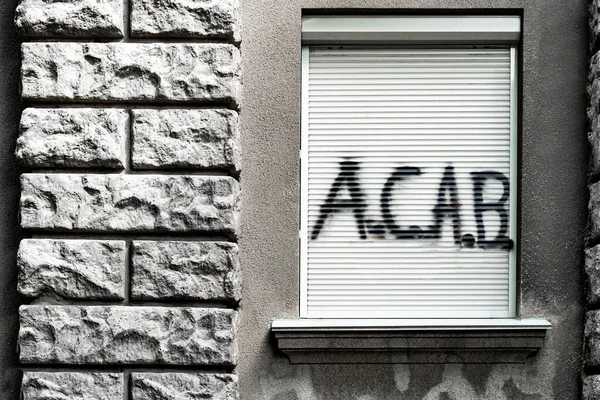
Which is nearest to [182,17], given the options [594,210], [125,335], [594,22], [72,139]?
[72,139]

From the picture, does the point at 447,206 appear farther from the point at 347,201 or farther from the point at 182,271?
the point at 182,271

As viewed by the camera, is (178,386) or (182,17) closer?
(178,386)

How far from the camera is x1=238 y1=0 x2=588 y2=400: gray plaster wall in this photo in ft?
17.6

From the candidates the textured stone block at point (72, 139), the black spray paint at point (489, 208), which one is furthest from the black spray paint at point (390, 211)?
the textured stone block at point (72, 139)

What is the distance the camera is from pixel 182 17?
205 inches

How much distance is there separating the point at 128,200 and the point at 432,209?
77.9 inches

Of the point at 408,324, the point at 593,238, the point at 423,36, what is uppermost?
the point at 423,36

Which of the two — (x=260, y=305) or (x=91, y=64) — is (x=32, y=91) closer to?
(x=91, y=64)

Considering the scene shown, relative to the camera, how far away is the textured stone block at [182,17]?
5211 millimetres

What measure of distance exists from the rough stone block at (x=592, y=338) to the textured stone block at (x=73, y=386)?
9.49 feet

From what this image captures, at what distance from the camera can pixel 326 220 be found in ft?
18.4

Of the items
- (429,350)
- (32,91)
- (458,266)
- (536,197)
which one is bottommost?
(429,350)

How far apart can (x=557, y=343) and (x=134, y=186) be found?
2853 mm

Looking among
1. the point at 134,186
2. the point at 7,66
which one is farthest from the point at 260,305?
the point at 7,66
